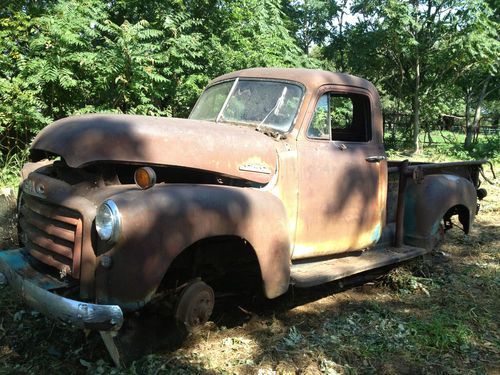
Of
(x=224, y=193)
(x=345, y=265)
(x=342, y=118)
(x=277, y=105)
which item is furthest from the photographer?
(x=342, y=118)

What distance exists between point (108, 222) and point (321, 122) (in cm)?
200

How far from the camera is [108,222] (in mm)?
2393

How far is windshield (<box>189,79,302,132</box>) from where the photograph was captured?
364 cm

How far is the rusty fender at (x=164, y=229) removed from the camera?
2.44 metres

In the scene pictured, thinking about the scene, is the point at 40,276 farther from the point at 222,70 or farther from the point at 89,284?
the point at 222,70

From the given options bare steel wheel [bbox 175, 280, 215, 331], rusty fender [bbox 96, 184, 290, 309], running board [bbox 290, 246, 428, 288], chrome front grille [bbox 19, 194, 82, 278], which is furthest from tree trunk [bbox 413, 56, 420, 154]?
chrome front grille [bbox 19, 194, 82, 278]

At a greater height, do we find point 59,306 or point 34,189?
point 34,189

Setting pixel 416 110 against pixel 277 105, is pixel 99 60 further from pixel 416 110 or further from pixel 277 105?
pixel 416 110

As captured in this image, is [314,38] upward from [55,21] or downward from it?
upward

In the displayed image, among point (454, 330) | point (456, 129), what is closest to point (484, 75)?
point (456, 129)

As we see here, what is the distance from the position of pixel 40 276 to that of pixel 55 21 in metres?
5.19

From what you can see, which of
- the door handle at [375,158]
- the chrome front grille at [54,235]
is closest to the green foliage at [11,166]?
the chrome front grille at [54,235]

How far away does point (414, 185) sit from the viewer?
183 inches

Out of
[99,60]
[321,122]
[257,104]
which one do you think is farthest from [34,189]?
[99,60]
